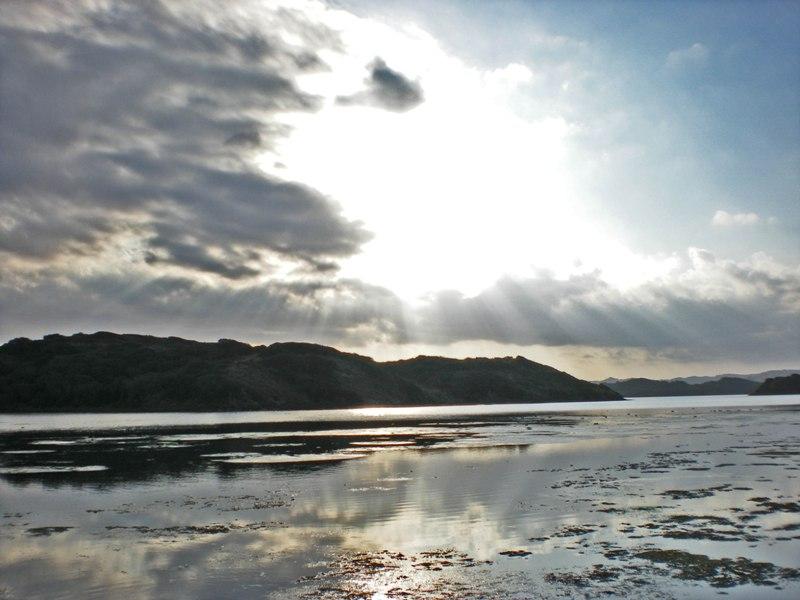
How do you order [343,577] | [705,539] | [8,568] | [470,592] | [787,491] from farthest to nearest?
[787,491] → [705,539] → [8,568] → [343,577] → [470,592]

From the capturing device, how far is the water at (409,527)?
21.4 metres

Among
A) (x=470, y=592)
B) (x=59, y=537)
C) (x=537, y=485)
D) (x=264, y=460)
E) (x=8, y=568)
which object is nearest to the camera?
(x=470, y=592)

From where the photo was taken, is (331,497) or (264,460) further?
(264,460)

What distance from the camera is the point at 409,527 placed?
100ft

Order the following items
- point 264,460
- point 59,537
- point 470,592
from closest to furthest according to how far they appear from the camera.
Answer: point 470,592 < point 59,537 < point 264,460

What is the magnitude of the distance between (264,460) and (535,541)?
4311 cm

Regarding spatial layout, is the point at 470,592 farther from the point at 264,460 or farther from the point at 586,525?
the point at 264,460

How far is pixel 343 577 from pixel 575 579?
8.18 meters

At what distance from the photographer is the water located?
21.4 metres

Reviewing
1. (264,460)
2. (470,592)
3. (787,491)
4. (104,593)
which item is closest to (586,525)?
(470,592)

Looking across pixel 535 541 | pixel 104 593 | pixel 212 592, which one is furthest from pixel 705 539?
pixel 104 593

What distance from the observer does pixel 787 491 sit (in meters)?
38.2

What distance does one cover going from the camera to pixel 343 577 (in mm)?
22234

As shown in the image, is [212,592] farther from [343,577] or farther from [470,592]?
[470,592]
